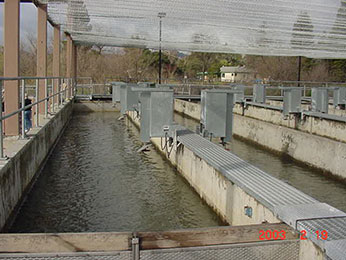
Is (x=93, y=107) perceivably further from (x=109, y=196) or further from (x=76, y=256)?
(x=76, y=256)

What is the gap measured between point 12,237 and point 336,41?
695 inches

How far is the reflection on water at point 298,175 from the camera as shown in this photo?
841 centimetres

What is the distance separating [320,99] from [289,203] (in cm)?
1172

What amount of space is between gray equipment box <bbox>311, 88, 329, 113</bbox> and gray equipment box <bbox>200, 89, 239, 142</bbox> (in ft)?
23.5

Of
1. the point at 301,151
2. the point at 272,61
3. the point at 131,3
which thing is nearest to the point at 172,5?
the point at 131,3

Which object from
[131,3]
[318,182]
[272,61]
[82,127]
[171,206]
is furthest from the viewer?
[272,61]

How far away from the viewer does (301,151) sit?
11.2 meters

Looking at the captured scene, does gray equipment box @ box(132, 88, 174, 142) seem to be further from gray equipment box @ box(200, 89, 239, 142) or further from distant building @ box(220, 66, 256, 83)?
distant building @ box(220, 66, 256, 83)

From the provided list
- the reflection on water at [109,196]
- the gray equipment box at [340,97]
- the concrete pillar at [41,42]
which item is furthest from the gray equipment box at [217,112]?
the gray equipment box at [340,97]

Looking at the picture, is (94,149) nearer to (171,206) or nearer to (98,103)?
(171,206)

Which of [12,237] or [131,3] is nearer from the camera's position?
[12,237]

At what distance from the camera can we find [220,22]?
1616 centimetres

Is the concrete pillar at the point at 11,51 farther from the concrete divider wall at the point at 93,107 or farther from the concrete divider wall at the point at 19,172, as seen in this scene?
the concrete divider wall at the point at 93,107

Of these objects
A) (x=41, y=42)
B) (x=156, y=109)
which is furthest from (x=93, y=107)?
(x=156, y=109)
